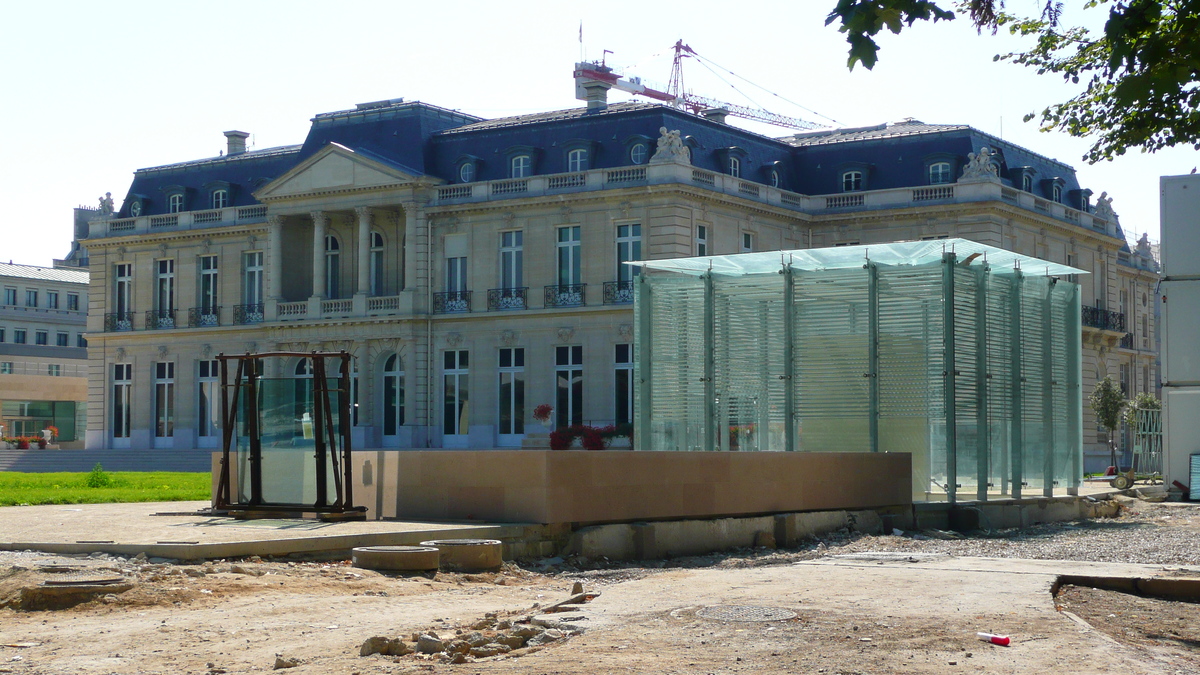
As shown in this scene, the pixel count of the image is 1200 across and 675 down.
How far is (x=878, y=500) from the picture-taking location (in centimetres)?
2212

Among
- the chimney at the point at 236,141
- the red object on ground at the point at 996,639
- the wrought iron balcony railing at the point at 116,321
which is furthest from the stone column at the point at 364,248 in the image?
the red object on ground at the point at 996,639

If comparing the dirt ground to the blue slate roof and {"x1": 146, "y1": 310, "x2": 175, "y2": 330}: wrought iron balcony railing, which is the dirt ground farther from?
{"x1": 146, "y1": 310, "x2": 175, "y2": 330}: wrought iron balcony railing

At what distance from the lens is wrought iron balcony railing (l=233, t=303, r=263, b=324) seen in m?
59.3

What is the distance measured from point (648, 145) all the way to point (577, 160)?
113 inches

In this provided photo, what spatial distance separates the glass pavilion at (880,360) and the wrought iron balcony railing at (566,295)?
23986mm

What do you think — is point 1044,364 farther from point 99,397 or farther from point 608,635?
point 99,397

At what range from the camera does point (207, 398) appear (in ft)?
197

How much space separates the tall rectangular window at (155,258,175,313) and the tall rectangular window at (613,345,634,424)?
2150 centimetres

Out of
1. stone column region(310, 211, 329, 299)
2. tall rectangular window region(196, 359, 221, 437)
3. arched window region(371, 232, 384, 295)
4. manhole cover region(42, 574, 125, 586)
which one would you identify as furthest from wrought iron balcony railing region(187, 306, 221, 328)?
manhole cover region(42, 574, 125, 586)

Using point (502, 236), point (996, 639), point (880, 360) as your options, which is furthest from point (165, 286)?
point (996, 639)

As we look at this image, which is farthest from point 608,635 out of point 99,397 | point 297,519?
point 99,397

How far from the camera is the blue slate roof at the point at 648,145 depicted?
2028 inches

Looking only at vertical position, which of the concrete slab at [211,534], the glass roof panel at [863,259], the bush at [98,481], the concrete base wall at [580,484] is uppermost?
the glass roof panel at [863,259]

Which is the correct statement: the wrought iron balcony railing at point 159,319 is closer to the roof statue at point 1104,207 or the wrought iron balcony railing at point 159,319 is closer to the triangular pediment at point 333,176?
the triangular pediment at point 333,176
